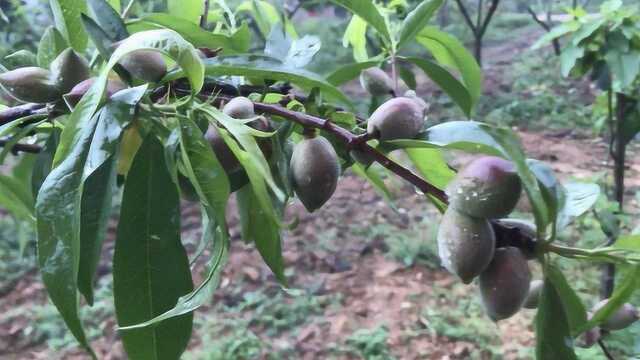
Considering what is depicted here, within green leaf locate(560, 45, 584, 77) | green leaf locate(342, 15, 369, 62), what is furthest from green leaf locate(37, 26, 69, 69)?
green leaf locate(560, 45, 584, 77)

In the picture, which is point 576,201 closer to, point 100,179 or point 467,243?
point 467,243

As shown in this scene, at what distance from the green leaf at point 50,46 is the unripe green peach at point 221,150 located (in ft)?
0.49

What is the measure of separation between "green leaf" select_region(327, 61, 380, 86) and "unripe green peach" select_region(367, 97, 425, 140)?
6.2 inches

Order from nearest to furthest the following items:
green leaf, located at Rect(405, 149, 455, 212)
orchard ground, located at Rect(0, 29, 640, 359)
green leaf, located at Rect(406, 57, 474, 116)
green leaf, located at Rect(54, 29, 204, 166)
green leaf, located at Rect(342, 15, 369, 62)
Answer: green leaf, located at Rect(54, 29, 204, 166) → green leaf, located at Rect(405, 149, 455, 212) → green leaf, located at Rect(406, 57, 474, 116) → green leaf, located at Rect(342, 15, 369, 62) → orchard ground, located at Rect(0, 29, 640, 359)

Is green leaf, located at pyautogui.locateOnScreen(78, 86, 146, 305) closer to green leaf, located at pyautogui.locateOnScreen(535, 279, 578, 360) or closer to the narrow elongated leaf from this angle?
the narrow elongated leaf

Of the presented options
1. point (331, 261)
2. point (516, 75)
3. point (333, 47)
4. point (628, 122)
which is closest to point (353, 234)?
point (331, 261)

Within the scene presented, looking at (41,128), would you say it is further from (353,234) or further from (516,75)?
(516,75)

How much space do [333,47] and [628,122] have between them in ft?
12.8

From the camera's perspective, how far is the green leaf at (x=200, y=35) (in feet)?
1.56

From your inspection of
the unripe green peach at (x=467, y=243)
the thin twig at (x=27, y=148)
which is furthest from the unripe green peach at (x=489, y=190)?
the thin twig at (x=27, y=148)

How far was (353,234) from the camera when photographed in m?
2.71

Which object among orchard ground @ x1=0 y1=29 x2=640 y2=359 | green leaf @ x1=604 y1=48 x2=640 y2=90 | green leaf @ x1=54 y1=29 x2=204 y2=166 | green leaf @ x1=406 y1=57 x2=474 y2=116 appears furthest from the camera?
orchard ground @ x1=0 y1=29 x2=640 y2=359

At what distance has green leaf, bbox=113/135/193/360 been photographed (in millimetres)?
387

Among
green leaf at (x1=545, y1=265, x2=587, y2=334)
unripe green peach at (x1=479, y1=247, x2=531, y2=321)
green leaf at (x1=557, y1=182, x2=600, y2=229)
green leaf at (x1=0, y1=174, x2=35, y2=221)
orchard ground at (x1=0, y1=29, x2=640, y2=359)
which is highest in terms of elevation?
green leaf at (x1=557, y1=182, x2=600, y2=229)
